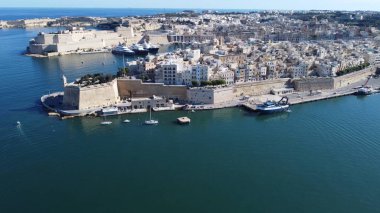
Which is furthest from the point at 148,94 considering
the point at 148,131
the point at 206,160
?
the point at 206,160

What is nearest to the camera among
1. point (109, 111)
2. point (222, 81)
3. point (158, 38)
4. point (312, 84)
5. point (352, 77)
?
point (109, 111)

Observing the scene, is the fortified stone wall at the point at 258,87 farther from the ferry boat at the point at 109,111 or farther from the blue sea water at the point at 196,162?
the ferry boat at the point at 109,111

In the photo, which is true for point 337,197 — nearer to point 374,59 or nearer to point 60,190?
point 60,190

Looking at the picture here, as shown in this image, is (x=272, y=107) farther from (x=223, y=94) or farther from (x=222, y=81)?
(x=222, y=81)

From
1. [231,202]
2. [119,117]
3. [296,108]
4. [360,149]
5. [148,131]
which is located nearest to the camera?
[231,202]

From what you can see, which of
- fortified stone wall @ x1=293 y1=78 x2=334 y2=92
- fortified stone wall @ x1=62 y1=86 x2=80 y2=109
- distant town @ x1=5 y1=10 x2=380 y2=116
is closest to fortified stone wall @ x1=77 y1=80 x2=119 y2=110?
distant town @ x1=5 y1=10 x2=380 y2=116

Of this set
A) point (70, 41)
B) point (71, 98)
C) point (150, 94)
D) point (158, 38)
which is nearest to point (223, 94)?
point (150, 94)
